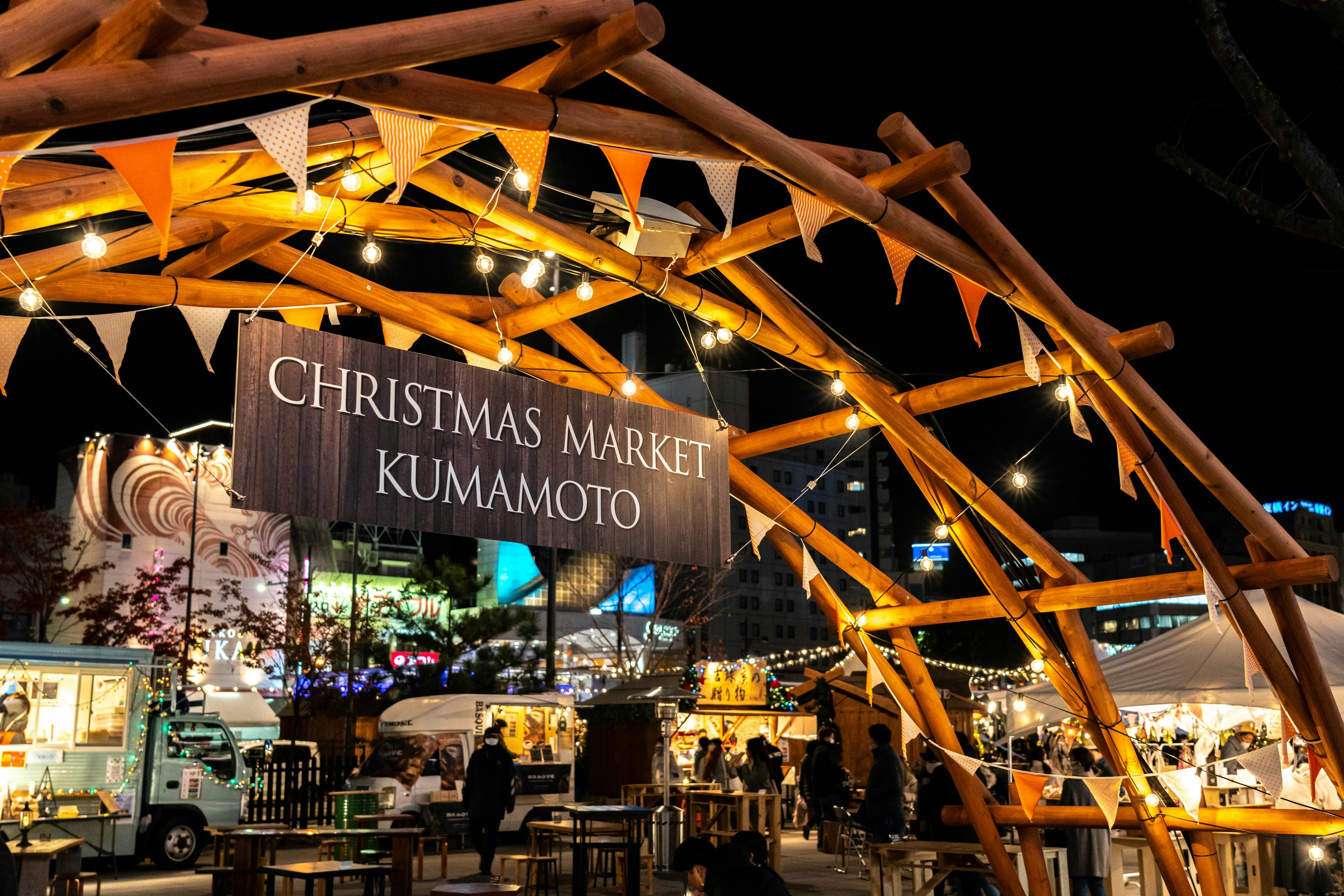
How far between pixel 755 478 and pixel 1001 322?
4.86m

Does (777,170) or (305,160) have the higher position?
(777,170)

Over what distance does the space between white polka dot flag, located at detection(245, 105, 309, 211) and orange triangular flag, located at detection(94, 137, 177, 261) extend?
13.0 inches

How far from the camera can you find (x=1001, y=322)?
1305 cm

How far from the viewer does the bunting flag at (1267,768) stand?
29.3 ft

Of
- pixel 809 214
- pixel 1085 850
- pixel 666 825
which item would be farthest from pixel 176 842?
pixel 809 214

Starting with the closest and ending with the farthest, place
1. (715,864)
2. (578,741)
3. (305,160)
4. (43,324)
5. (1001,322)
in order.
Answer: (305,160), (715,864), (1001,322), (43,324), (578,741)

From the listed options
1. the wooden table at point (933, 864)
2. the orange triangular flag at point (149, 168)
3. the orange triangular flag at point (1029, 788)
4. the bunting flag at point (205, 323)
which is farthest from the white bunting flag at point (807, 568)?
the orange triangular flag at point (149, 168)

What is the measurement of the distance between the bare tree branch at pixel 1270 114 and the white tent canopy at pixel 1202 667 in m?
8.15

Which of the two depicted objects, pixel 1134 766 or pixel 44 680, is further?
pixel 44 680

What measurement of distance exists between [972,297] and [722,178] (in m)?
2.29

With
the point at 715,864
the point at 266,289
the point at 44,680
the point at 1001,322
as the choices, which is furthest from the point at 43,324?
the point at 715,864

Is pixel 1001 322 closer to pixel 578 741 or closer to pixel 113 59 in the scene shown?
pixel 113 59

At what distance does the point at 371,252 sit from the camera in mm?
6945

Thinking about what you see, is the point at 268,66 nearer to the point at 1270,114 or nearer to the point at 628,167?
the point at 628,167
